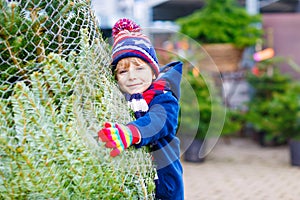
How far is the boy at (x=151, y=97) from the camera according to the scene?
181 cm

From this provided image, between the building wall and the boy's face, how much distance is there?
8.15m

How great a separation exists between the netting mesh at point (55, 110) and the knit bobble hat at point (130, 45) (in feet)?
0.55

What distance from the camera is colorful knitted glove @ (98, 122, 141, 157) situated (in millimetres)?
1601

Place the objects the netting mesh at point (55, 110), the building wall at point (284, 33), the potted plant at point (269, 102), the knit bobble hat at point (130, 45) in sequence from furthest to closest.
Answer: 1. the building wall at point (284, 33)
2. the potted plant at point (269, 102)
3. the knit bobble hat at point (130, 45)
4. the netting mesh at point (55, 110)

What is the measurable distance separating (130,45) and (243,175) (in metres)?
5.21

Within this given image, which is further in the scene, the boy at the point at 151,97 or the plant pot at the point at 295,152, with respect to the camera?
the plant pot at the point at 295,152

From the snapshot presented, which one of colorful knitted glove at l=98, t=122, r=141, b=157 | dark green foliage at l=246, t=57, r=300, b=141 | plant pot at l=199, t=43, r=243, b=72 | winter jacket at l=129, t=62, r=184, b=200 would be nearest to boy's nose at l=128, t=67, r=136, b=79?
winter jacket at l=129, t=62, r=184, b=200

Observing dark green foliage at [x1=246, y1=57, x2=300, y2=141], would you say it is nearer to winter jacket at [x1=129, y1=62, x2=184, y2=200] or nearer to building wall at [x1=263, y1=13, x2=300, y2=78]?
building wall at [x1=263, y1=13, x2=300, y2=78]

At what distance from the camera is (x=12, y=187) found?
4.93 feet

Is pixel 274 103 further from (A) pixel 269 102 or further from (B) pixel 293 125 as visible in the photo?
(B) pixel 293 125

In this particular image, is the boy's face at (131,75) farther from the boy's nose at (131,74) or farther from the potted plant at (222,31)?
the potted plant at (222,31)

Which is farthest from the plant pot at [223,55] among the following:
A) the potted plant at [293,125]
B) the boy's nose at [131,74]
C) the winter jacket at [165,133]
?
the boy's nose at [131,74]

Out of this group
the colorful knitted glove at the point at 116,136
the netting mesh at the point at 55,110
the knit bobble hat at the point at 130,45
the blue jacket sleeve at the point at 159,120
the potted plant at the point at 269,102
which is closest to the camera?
the netting mesh at the point at 55,110

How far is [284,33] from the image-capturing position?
9.72m
